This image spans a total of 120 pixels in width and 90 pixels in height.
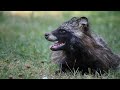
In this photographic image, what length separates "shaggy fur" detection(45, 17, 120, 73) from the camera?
8.64 m

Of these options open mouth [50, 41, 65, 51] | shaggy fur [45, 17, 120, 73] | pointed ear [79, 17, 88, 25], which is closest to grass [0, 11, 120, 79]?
shaggy fur [45, 17, 120, 73]

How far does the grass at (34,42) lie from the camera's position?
865 centimetres

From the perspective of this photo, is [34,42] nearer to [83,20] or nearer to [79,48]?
[83,20]

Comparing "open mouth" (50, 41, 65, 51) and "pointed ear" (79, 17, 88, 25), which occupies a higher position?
"pointed ear" (79, 17, 88, 25)

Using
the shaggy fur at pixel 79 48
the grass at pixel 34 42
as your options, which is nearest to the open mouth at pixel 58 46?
the shaggy fur at pixel 79 48

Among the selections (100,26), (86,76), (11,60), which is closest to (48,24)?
(100,26)

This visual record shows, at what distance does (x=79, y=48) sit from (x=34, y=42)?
10.3 ft

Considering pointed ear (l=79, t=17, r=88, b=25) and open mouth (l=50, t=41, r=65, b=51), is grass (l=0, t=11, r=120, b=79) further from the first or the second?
pointed ear (l=79, t=17, r=88, b=25)

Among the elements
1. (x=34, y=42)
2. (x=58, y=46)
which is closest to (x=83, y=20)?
(x=58, y=46)

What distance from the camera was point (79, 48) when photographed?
862 cm

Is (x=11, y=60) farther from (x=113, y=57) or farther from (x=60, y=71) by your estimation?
(x=113, y=57)

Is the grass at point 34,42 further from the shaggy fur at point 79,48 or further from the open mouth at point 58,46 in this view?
the open mouth at point 58,46
